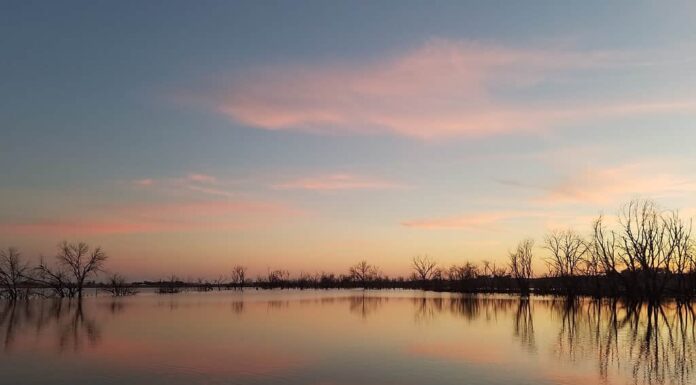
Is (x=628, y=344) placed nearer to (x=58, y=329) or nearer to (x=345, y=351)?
(x=345, y=351)

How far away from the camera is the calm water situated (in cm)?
1436

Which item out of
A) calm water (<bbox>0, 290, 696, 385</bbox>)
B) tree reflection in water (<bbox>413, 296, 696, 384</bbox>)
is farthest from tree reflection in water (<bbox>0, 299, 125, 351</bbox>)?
tree reflection in water (<bbox>413, 296, 696, 384</bbox>)

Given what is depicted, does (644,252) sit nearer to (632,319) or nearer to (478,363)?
(632,319)

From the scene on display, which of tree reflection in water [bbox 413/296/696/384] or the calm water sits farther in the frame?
tree reflection in water [bbox 413/296/696/384]

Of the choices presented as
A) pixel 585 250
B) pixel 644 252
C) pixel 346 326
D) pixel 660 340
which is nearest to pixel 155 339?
pixel 346 326

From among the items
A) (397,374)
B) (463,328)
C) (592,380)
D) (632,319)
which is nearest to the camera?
(592,380)

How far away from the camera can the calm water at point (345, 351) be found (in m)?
14.4

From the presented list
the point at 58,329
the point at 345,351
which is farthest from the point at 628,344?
the point at 58,329

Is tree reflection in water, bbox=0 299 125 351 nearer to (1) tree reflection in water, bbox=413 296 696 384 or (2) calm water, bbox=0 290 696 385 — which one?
(2) calm water, bbox=0 290 696 385

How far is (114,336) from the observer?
76.4ft

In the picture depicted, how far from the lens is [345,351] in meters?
19.1

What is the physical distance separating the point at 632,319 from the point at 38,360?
31.5m

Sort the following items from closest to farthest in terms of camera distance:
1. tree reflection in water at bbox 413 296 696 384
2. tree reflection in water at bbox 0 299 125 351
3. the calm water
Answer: the calm water < tree reflection in water at bbox 413 296 696 384 < tree reflection in water at bbox 0 299 125 351

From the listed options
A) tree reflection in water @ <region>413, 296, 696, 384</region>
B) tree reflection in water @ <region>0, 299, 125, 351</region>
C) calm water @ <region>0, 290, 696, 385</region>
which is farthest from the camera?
tree reflection in water @ <region>0, 299, 125, 351</region>
